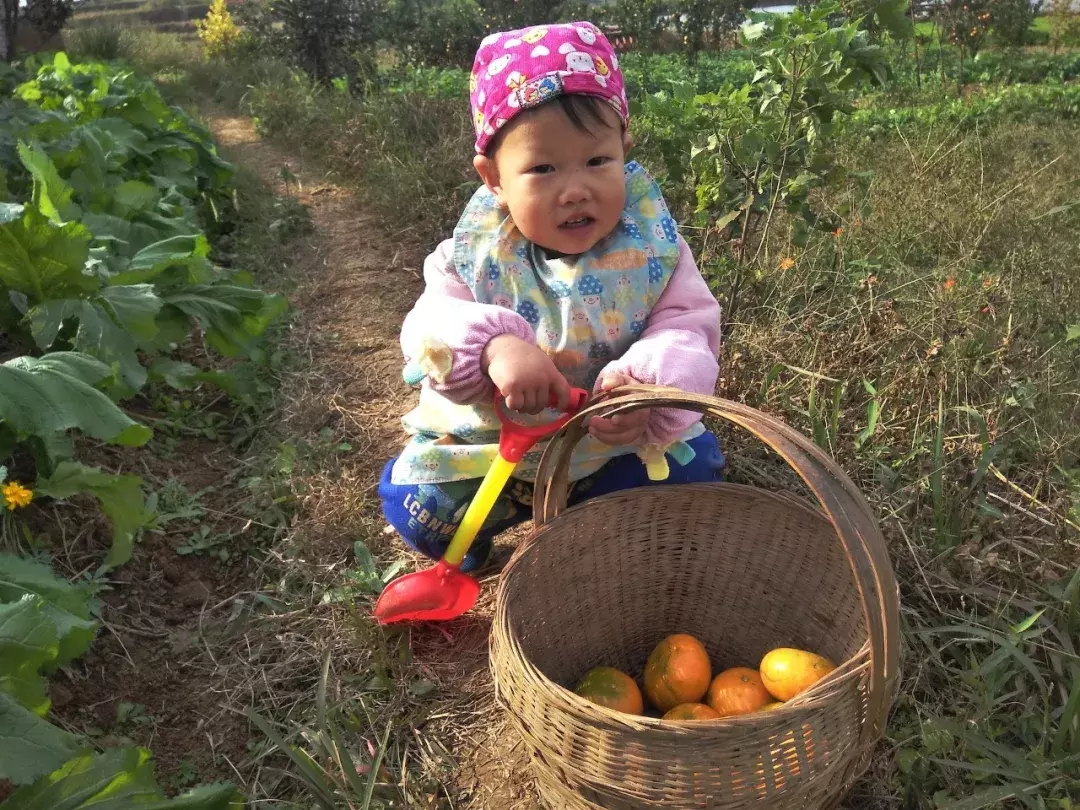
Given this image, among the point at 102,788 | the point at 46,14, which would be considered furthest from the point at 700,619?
the point at 46,14

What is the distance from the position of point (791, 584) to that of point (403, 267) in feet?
9.01

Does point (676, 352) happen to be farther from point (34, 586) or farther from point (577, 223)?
point (34, 586)

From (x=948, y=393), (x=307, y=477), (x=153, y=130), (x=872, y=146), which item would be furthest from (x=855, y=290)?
(x=153, y=130)

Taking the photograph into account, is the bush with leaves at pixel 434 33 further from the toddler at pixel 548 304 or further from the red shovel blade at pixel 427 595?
the red shovel blade at pixel 427 595

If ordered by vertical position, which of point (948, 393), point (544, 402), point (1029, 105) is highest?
point (544, 402)

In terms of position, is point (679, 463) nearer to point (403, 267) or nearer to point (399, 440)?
point (399, 440)

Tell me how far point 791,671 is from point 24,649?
142cm

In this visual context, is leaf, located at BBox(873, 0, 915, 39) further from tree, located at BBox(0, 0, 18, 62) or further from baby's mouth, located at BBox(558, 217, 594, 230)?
tree, located at BBox(0, 0, 18, 62)

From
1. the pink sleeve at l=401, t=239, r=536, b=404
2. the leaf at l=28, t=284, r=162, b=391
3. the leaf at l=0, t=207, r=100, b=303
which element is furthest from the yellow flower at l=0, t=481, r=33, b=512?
the pink sleeve at l=401, t=239, r=536, b=404

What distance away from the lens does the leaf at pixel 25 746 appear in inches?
46.8

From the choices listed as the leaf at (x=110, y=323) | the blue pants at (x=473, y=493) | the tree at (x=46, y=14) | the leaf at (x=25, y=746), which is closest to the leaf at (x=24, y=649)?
the leaf at (x=25, y=746)

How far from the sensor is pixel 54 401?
5.70 ft

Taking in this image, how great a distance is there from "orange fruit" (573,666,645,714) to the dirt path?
0.71ft

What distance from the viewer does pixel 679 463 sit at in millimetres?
2105
